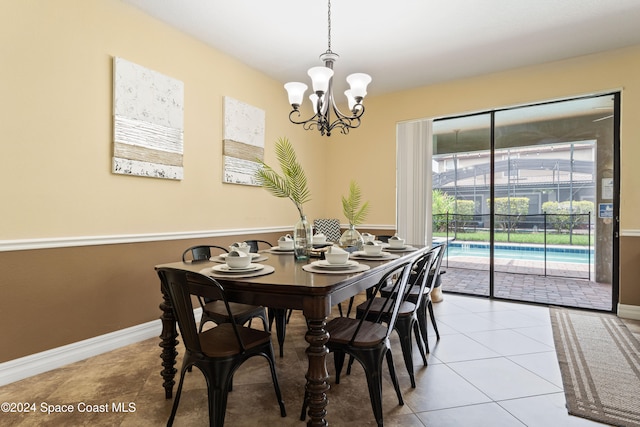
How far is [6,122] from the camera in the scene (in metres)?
2.17

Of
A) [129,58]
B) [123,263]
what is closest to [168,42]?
[129,58]

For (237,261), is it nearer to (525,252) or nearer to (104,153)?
(104,153)

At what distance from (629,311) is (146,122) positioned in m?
5.04

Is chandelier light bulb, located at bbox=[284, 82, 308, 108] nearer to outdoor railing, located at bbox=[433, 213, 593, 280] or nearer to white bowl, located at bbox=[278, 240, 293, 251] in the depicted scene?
white bowl, located at bbox=[278, 240, 293, 251]

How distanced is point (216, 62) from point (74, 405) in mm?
3198

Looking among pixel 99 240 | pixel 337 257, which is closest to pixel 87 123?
pixel 99 240

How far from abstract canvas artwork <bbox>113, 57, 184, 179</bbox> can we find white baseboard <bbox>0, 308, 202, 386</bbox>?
4.29ft

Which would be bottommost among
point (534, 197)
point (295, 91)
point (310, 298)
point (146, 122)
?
point (310, 298)

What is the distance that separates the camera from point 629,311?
11.7 ft

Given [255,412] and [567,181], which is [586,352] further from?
[567,181]

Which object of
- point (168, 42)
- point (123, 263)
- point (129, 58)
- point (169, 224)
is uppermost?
point (168, 42)

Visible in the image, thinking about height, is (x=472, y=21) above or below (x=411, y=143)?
above

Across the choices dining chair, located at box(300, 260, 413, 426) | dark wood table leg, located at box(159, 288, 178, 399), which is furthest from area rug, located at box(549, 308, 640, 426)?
dark wood table leg, located at box(159, 288, 178, 399)

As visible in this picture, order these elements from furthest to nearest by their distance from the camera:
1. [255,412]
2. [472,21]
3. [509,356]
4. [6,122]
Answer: [472,21] < [509,356] < [6,122] < [255,412]
